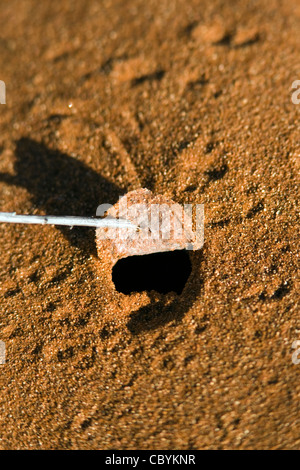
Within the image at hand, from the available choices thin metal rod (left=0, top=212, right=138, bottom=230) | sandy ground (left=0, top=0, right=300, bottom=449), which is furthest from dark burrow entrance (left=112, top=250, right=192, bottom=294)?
thin metal rod (left=0, top=212, right=138, bottom=230)

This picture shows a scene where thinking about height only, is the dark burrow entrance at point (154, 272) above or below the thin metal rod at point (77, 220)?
below

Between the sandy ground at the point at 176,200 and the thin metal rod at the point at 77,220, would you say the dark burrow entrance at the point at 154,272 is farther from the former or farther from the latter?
the thin metal rod at the point at 77,220

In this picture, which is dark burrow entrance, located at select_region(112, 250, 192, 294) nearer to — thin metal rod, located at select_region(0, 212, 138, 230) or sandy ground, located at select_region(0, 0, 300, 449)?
sandy ground, located at select_region(0, 0, 300, 449)

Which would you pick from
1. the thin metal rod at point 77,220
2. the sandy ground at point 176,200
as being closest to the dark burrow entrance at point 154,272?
the sandy ground at point 176,200

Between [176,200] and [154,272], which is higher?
[176,200]

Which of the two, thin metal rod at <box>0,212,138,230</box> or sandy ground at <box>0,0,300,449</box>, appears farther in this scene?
thin metal rod at <box>0,212,138,230</box>

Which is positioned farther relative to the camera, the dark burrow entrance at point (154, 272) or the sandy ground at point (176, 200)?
the dark burrow entrance at point (154, 272)
